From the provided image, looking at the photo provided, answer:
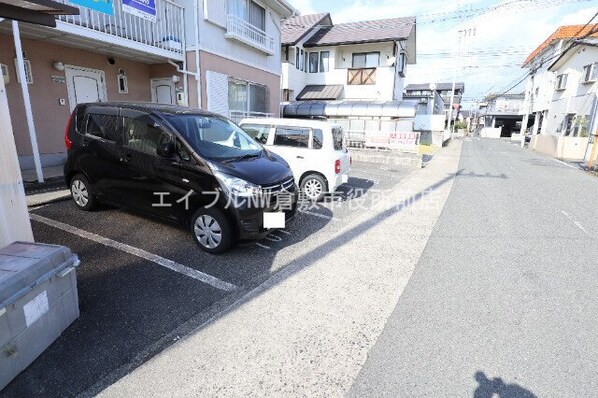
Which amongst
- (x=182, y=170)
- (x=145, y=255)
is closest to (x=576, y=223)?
(x=182, y=170)

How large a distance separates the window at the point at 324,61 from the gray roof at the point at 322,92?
4.24 feet

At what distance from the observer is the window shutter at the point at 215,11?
953 centimetres

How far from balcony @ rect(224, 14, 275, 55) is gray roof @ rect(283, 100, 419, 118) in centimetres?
594

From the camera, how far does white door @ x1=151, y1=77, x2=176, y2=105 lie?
33.8 feet

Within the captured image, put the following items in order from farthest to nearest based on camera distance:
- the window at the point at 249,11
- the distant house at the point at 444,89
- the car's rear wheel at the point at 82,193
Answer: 1. the distant house at the point at 444,89
2. the window at the point at 249,11
3. the car's rear wheel at the point at 82,193

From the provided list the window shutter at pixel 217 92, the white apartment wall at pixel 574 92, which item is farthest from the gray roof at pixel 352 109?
the white apartment wall at pixel 574 92

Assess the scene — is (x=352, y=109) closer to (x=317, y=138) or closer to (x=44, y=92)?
(x=317, y=138)

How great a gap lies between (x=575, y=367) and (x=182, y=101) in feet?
34.1

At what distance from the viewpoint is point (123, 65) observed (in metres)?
9.66

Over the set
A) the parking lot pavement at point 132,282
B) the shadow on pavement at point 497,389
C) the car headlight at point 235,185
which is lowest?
the shadow on pavement at point 497,389

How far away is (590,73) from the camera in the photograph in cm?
2028

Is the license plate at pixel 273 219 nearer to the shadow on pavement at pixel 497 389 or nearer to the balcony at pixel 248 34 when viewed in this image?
the shadow on pavement at pixel 497 389

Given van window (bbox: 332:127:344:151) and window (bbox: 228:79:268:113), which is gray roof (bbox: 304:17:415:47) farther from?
van window (bbox: 332:127:344:151)

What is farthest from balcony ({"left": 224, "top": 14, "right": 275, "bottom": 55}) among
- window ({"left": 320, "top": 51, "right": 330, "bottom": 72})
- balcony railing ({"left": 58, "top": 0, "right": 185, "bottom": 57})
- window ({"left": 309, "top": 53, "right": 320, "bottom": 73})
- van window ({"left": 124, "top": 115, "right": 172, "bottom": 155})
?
window ({"left": 309, "top": 53, "right": 320, "bottom": 73})
